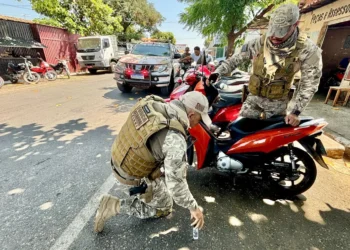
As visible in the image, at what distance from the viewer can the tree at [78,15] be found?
12859 millimetres

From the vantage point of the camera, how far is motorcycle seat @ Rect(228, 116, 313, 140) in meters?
1.96

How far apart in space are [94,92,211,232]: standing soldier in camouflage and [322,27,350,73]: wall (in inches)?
322

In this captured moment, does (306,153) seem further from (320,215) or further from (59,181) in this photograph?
(59,181)

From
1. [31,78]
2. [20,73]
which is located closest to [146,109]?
[31,78]

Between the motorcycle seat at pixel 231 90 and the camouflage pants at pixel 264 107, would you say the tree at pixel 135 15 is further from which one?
the camouflage pants at pixel 264 107

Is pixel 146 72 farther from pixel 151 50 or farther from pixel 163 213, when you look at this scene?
pixel 163 213

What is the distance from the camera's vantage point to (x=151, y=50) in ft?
22.0

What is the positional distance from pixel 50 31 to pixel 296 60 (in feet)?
43.9

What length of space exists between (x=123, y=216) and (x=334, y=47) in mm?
8950

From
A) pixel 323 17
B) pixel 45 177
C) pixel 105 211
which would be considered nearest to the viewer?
pixel 105 211

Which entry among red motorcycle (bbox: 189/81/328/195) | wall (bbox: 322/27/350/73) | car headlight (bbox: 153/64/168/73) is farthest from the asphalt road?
wall (bbox: 322/27/350/73)

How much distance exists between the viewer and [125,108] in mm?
5082

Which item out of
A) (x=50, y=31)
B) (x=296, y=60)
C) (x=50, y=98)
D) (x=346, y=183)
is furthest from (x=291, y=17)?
(x=50, y=31)

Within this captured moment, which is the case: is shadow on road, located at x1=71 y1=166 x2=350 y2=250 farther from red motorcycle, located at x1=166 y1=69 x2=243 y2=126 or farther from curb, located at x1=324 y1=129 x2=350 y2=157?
curb, located at x1=324 y1=129 x2=350 y2=157
